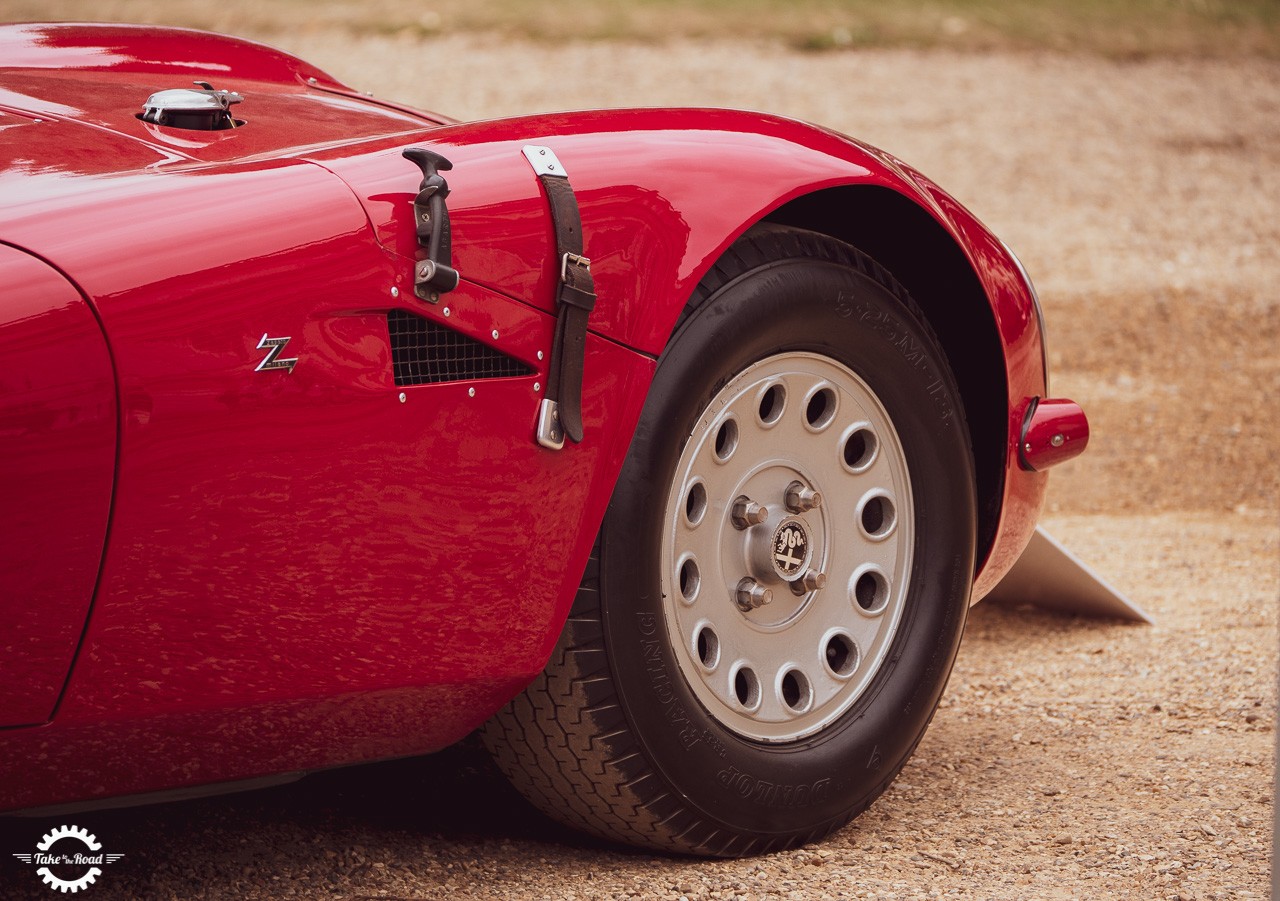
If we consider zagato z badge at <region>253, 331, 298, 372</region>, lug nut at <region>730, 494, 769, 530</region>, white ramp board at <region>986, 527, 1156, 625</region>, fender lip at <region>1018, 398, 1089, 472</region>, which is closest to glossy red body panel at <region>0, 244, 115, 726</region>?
zagato z badge at <region>253, 331, 298, 372</region>

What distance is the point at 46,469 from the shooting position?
1447 millimetres

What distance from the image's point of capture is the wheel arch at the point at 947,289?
2324 millimetres

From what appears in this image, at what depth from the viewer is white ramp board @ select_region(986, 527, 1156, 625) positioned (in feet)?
11.4

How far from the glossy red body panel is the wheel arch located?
1251 mm

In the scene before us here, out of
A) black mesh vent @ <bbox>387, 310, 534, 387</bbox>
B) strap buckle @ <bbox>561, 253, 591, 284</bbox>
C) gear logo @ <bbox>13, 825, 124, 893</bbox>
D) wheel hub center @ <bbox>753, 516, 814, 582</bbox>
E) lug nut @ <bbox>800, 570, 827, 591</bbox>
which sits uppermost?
strap buckle @ <bbox>561, 253, 591, 284</bbox>

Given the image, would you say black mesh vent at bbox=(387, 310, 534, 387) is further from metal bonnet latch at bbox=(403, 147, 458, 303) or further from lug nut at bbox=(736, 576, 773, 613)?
lug nut at bbox=(736, 576, 773, 613)

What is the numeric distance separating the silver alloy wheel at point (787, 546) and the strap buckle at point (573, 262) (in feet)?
1.16

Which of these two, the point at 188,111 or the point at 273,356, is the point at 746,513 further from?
the point at 188,111

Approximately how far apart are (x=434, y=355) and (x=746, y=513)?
67cm

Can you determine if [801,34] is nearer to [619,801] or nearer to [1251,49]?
[1251,49]

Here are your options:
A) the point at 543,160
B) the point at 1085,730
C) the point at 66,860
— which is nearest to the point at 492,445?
the point at 543,160

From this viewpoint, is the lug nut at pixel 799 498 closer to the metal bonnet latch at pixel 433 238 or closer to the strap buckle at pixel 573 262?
the strap buckle at pixel 573 262

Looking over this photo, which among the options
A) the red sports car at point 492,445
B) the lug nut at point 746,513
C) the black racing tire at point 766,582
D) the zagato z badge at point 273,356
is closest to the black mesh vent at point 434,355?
the red sports car at point 492,445

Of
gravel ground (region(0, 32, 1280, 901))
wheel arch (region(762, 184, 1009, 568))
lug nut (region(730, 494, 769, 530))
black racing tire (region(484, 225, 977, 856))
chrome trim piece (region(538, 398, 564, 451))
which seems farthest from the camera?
wheel arch (region(762, 184, 1009, 568))
